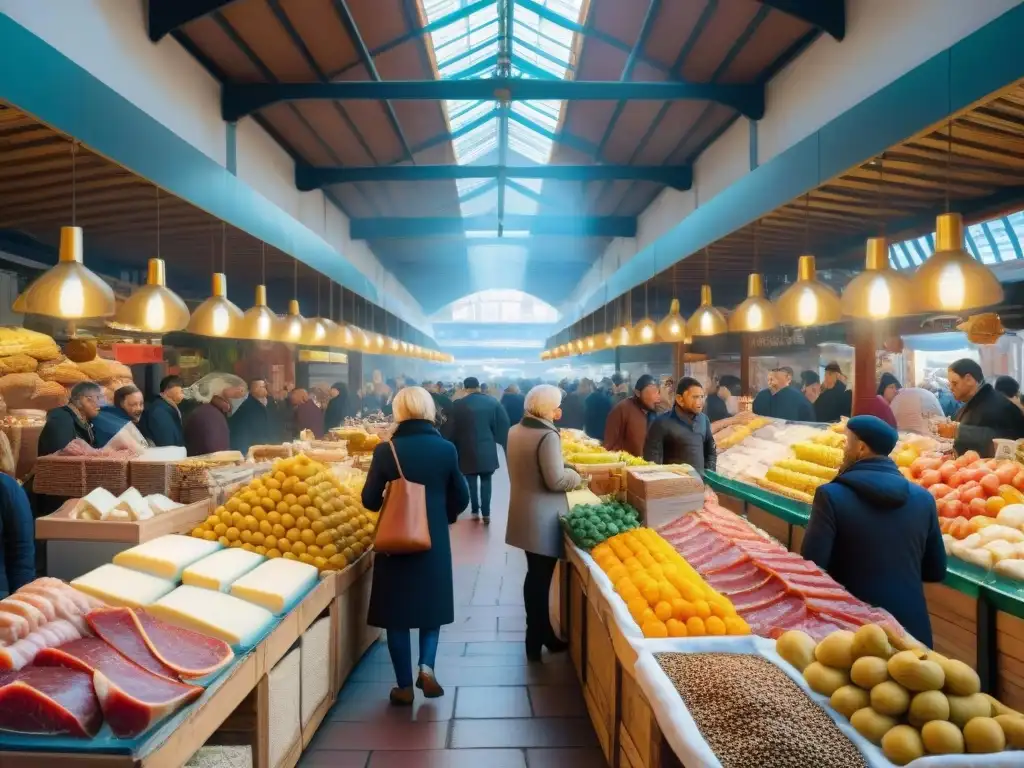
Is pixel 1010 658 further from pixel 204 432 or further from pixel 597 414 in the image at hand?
pixel 597 414

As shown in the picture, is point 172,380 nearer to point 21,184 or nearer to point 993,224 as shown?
point 21,184

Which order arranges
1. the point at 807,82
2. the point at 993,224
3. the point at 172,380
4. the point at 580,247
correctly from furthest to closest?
the point at 580,247 < the point at 993,224 < the point at 172,380 < the point at 807,82

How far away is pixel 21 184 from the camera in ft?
14.3

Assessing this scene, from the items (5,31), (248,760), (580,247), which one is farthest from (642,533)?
(580,247)

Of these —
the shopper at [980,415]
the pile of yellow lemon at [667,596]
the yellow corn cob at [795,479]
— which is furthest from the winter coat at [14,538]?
the shopper at [980,415]

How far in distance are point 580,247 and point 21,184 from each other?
1535cm

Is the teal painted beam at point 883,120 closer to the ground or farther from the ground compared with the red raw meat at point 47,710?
farther from the ground

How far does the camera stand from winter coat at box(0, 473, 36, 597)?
3.04 m

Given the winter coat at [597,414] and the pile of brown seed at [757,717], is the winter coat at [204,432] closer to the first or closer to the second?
the pile of brown seed at [757,717]

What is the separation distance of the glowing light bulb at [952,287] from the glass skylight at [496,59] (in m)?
4.86

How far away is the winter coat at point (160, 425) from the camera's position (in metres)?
6.52


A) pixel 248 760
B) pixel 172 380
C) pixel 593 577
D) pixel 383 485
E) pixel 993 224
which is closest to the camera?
pixel 248 760

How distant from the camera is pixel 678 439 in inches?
231

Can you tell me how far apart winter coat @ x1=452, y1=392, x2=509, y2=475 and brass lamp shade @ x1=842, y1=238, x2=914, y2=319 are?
5.36m
